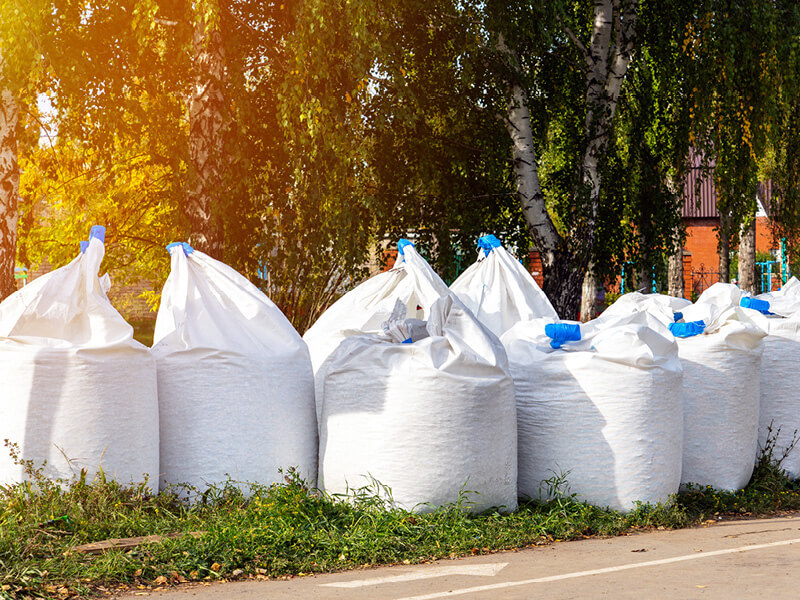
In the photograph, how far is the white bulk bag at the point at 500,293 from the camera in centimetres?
662

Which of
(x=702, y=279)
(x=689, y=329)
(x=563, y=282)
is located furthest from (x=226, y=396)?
(x=702, y=279)

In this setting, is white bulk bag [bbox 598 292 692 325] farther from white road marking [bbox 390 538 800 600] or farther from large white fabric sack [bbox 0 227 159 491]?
large white fabric sack [bbox 0 227 159 491]

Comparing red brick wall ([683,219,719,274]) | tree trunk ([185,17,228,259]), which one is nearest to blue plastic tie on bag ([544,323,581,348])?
tree trunk ([185,17,228,259])

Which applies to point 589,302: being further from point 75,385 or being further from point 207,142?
point 75,385

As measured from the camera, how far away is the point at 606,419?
17.4ft

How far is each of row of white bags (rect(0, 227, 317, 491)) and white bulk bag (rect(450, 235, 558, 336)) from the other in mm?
1684

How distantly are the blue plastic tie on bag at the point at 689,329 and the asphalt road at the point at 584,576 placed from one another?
1.48m

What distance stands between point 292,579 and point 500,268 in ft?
10.6

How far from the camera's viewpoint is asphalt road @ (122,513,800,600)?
13.0 feet

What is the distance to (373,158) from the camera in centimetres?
1091

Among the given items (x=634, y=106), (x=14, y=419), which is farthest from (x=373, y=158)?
(x=14, y=419)

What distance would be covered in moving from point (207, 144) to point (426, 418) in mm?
4292

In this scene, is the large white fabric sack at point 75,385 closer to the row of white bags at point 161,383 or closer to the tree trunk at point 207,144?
the row of white bags at point 161,383

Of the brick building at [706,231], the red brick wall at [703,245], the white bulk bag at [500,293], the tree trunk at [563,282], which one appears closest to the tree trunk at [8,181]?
the white bulk bag at [500,293]
